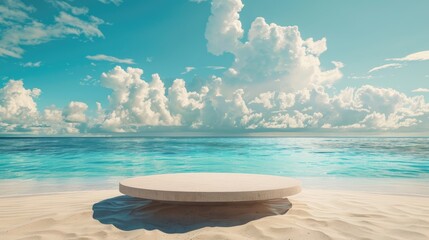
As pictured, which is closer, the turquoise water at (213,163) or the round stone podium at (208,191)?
the round stone podium at (208,191)

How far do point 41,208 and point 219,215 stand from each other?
3296mm

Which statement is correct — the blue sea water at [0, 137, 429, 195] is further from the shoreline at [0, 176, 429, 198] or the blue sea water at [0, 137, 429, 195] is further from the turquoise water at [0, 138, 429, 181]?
the shoreline at [0, 176, 429, 198]

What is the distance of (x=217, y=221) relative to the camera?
385 cm

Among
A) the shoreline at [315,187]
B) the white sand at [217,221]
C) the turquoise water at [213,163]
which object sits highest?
the white sand at [217,221]

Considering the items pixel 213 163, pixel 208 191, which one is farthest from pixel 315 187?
pixel 213 163

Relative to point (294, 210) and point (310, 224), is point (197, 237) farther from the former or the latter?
point (294, 210)

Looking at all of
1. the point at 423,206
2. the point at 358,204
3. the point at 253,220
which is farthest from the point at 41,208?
the point at 423,206

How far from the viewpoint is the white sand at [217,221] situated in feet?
11.6

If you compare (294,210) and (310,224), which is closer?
(310,224)

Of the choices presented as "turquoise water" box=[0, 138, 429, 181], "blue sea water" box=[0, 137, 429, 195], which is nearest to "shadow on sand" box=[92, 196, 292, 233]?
"blue sea water" box=[0, 137, 429, 195]

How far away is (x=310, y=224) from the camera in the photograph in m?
3.88

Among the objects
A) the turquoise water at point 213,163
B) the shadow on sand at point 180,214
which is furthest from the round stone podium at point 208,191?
the turquoise water at point 213,163

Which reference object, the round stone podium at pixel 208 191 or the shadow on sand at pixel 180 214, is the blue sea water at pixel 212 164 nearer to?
the shadow on sand at pixel 180 214

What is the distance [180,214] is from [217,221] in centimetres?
58
